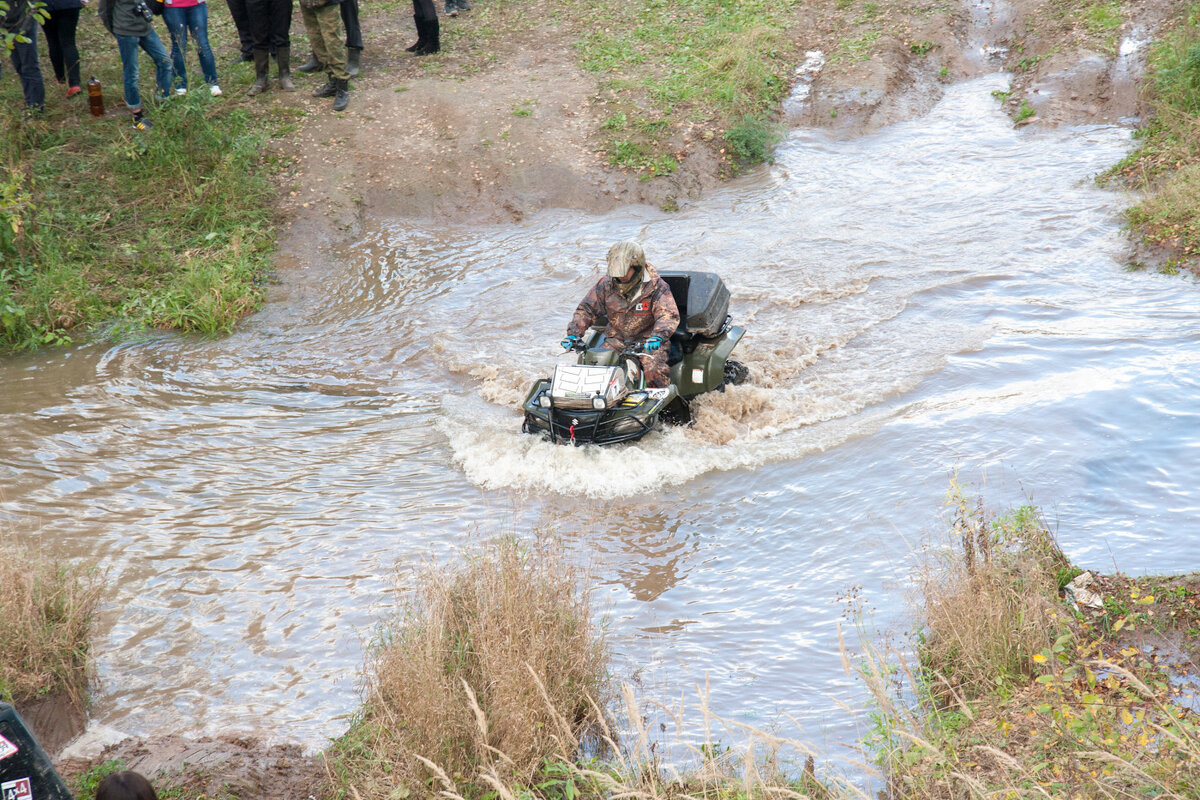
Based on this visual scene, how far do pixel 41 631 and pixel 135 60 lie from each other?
994cm

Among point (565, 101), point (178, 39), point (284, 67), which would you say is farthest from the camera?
point (565, 101)

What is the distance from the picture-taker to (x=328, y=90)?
14539 millimetres

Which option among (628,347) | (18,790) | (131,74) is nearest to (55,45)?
(131,74)

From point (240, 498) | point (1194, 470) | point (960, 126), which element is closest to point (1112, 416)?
point (1194, 470)

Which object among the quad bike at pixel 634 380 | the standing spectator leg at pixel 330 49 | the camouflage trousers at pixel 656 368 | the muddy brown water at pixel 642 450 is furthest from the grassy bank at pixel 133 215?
the camouflage trousers at pixel 656 368

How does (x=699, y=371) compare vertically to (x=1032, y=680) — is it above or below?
above

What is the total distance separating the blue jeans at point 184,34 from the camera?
1291 centimetres

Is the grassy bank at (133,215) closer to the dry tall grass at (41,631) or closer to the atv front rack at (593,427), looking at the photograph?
the atv front rack at (593,427)

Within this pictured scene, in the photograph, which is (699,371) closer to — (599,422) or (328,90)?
(599,422)

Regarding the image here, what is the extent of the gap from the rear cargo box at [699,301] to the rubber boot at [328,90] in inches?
323

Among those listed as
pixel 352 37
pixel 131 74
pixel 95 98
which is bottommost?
pixel 95 98

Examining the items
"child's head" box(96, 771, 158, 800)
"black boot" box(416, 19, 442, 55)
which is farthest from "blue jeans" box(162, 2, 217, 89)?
"child's head" box(96, 771, 158, 800)

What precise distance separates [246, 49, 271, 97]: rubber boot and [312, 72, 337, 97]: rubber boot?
0.74 m

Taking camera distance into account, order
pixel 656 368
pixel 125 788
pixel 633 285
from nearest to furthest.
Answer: pixel 125 788
pixel 656 368
pixel 633 285
